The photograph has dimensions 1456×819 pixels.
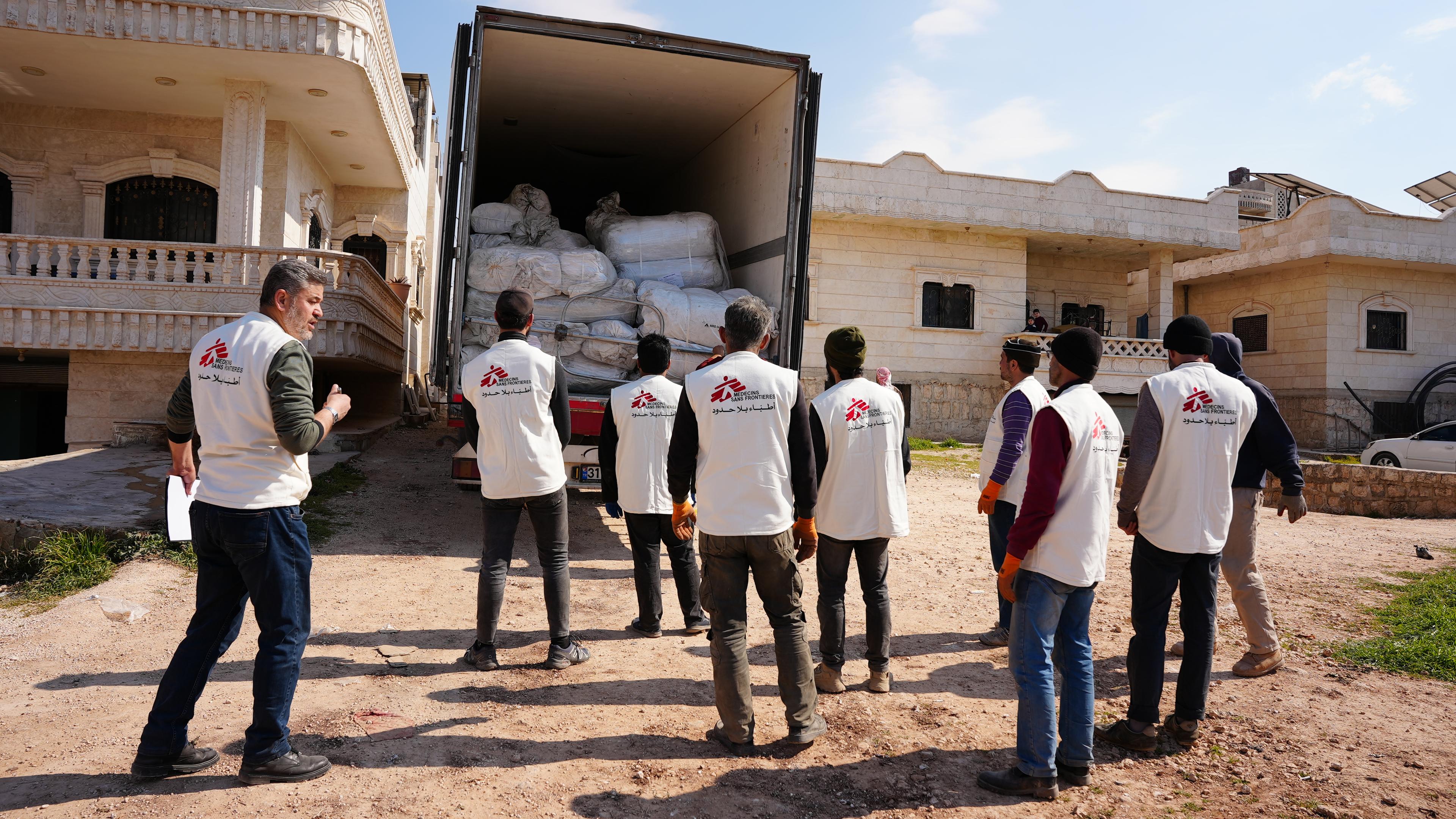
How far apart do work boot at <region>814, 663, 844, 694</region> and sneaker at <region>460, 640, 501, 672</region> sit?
1487 mm

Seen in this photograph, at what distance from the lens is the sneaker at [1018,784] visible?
2811 mm

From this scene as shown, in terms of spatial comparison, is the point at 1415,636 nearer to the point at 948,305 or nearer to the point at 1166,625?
the point at 1166,625

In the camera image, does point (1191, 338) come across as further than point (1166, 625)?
Yes

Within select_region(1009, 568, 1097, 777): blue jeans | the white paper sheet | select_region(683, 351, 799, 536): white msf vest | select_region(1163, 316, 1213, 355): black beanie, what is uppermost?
select_region(1163, 316, 1213, 355): black beanie

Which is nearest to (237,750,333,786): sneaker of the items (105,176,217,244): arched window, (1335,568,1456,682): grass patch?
(1335,568,1456,682): grass patch

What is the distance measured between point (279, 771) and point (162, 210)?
12.5m

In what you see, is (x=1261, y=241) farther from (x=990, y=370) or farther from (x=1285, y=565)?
(x=1285, y=565)

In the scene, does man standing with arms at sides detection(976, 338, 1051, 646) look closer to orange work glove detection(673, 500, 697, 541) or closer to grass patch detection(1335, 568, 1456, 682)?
orange work glove detection(673, 500, 697, 541)

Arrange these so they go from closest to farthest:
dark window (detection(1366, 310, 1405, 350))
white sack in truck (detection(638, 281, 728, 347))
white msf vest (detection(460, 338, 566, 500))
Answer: white msf vest (detection(460, 338, 566, 500)) → white sack in truck (detection(638, 281, 728, 347)) → dark window (detection(1366, 310, 1405, 350))

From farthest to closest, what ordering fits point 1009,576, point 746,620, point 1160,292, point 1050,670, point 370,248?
point 1160,292
point 370,248
point 746,620
point 1009,576
point 1050,670

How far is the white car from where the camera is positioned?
13.5 m

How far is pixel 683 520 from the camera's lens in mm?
3445

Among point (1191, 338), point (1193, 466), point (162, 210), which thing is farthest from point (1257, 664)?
point (162, 210)

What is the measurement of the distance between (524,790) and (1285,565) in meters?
6.60
